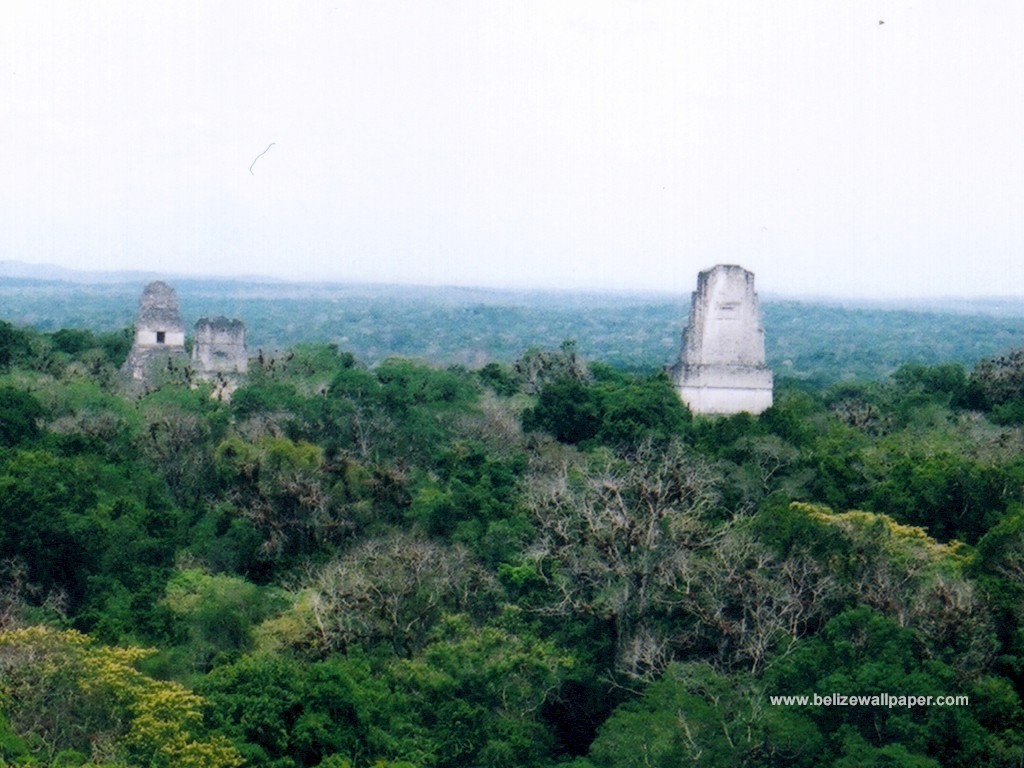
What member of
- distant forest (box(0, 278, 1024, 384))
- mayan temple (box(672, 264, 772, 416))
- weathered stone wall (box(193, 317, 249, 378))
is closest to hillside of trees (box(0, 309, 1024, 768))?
mayan temple (box(672, 264, 772, 416))

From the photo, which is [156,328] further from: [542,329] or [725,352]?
[542,329]

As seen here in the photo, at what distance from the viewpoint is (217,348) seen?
33750mm

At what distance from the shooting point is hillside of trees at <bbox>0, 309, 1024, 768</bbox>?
14570 millimetres

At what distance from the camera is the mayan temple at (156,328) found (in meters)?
34.2

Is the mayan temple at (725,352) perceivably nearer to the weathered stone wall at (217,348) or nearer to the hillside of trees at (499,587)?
the hillside of trees at (499,587)

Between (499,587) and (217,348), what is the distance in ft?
54.2

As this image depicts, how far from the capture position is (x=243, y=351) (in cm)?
3419

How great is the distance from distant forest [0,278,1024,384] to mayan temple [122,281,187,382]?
38256mm

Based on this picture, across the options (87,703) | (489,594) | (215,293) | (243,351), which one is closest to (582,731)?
(489,594)

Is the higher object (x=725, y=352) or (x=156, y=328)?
(x=725, y=352)

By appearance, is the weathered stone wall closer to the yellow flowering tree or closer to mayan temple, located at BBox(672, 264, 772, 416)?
mayan temple, located at BBox(672, 264, 772, 416)

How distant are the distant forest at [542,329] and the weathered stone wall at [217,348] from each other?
1548 inches

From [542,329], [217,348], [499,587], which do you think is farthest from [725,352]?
[542,329]

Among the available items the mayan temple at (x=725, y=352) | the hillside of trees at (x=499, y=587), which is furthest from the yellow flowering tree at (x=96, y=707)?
the mayan temple at (x=725, y=352)
